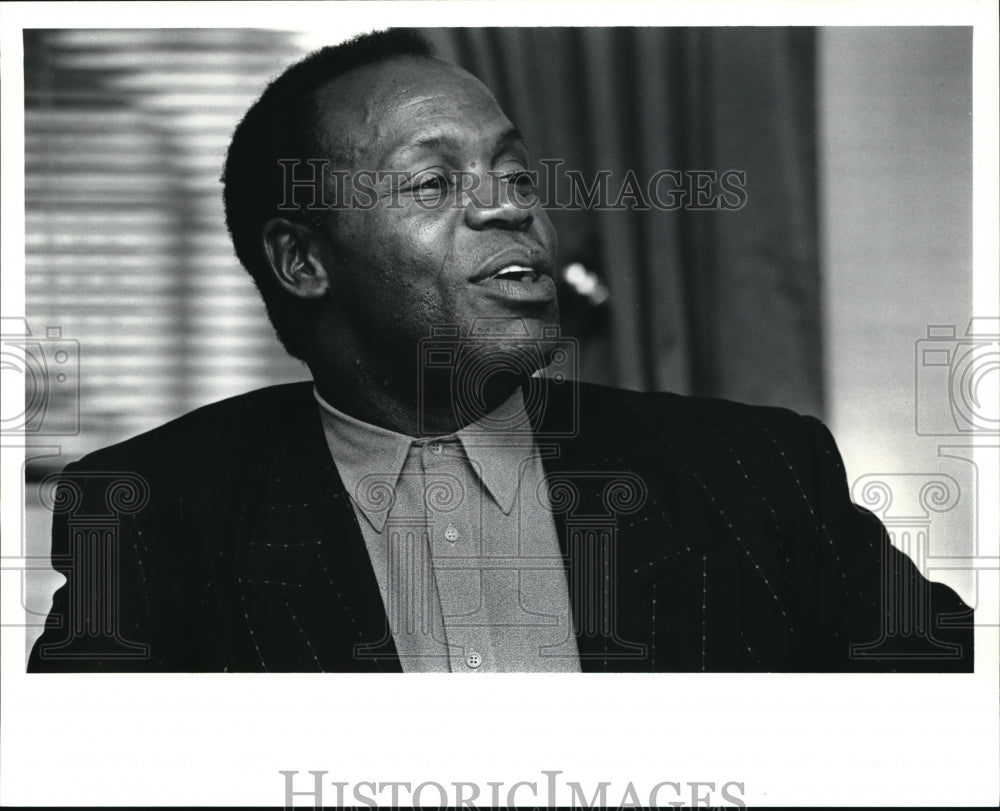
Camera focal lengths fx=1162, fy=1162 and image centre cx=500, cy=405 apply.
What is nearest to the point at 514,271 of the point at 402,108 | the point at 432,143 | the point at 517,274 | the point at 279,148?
the point at 517,274

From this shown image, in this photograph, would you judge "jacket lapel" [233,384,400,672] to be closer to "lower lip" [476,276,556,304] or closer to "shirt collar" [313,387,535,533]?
"shirt collar" [313,387,535,533]

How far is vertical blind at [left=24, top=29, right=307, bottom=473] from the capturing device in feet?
10.1

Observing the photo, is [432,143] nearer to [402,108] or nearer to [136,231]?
[402,108]

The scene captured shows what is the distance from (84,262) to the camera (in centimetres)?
310

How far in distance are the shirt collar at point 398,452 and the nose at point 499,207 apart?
0.43m

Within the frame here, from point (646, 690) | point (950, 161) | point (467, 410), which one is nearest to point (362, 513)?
point (467, 410)

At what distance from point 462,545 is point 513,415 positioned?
361mm

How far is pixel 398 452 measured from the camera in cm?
300

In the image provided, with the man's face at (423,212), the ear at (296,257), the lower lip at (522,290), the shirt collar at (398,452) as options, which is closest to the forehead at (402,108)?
the man's face at (423,212)

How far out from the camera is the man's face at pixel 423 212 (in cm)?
294

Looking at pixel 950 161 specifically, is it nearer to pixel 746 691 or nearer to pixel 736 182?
pixel 736 182

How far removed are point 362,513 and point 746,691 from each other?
1111 millimetres

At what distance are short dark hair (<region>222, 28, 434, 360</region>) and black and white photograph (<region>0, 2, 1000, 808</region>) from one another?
0.04 feet

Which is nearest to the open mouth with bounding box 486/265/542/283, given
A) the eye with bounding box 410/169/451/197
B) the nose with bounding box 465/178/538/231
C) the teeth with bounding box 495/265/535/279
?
the teeth with bounding box 495/265/535/279
